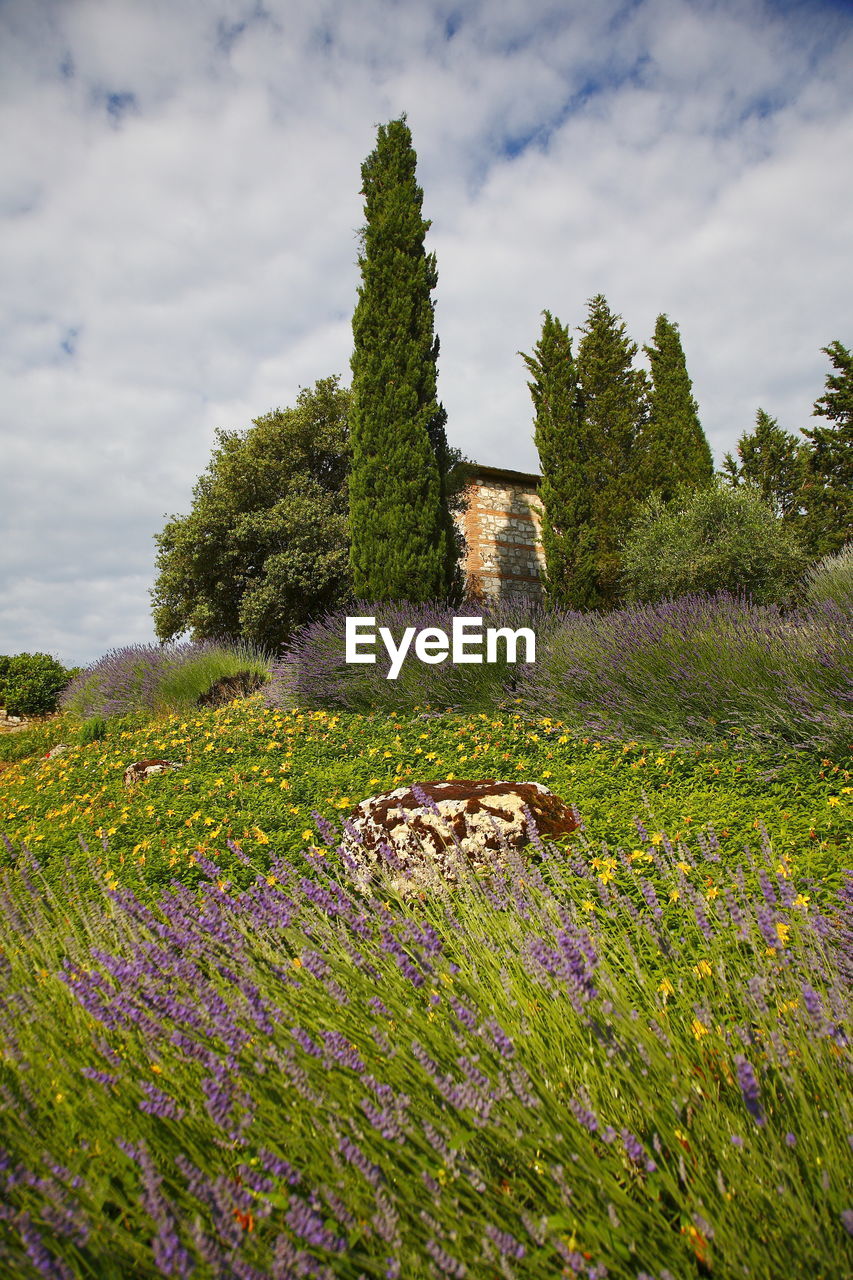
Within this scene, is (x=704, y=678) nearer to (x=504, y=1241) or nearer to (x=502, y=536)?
(x=504, y=1241)

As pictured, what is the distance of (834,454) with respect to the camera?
727 inches

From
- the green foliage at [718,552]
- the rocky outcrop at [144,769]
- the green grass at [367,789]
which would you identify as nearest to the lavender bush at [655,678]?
the green grass at [367,789]

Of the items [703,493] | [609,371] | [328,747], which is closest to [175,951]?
[328,747]

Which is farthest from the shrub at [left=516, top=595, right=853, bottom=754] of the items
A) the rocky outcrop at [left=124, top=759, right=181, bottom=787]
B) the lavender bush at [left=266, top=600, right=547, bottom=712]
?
the rocky outcrop at [left=124, top=759, right=181, bottom=787]

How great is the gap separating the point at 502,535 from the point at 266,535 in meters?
5.17

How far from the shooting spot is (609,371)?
53.4ft

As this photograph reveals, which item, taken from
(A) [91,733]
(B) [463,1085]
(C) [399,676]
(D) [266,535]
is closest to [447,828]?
(B) [463,1085]

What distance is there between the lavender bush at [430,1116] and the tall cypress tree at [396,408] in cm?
813

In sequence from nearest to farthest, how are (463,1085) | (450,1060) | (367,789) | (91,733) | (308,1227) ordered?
(308,1227) → (463,1085) → (450,1060) → (367,789) → (91,733)

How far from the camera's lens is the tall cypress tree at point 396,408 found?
9.91 metres

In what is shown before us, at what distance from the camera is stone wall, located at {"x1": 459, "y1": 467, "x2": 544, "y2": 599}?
14.7 metres

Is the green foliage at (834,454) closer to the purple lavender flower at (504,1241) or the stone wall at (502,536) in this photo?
the stone wall at (502,536)

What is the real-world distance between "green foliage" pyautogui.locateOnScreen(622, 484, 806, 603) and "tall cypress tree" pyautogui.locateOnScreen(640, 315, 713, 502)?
2028 mm

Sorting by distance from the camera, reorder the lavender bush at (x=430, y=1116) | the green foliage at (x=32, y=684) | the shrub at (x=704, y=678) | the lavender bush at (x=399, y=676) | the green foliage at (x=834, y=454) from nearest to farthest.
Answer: the lavender bush at (x=430, y=1116)
the shrub at (x=704, y=678)
the lavender bush at (x=399, y=676)
the green foliage at (x=32, y=684)
the green foliage at (x=834, y=454)
